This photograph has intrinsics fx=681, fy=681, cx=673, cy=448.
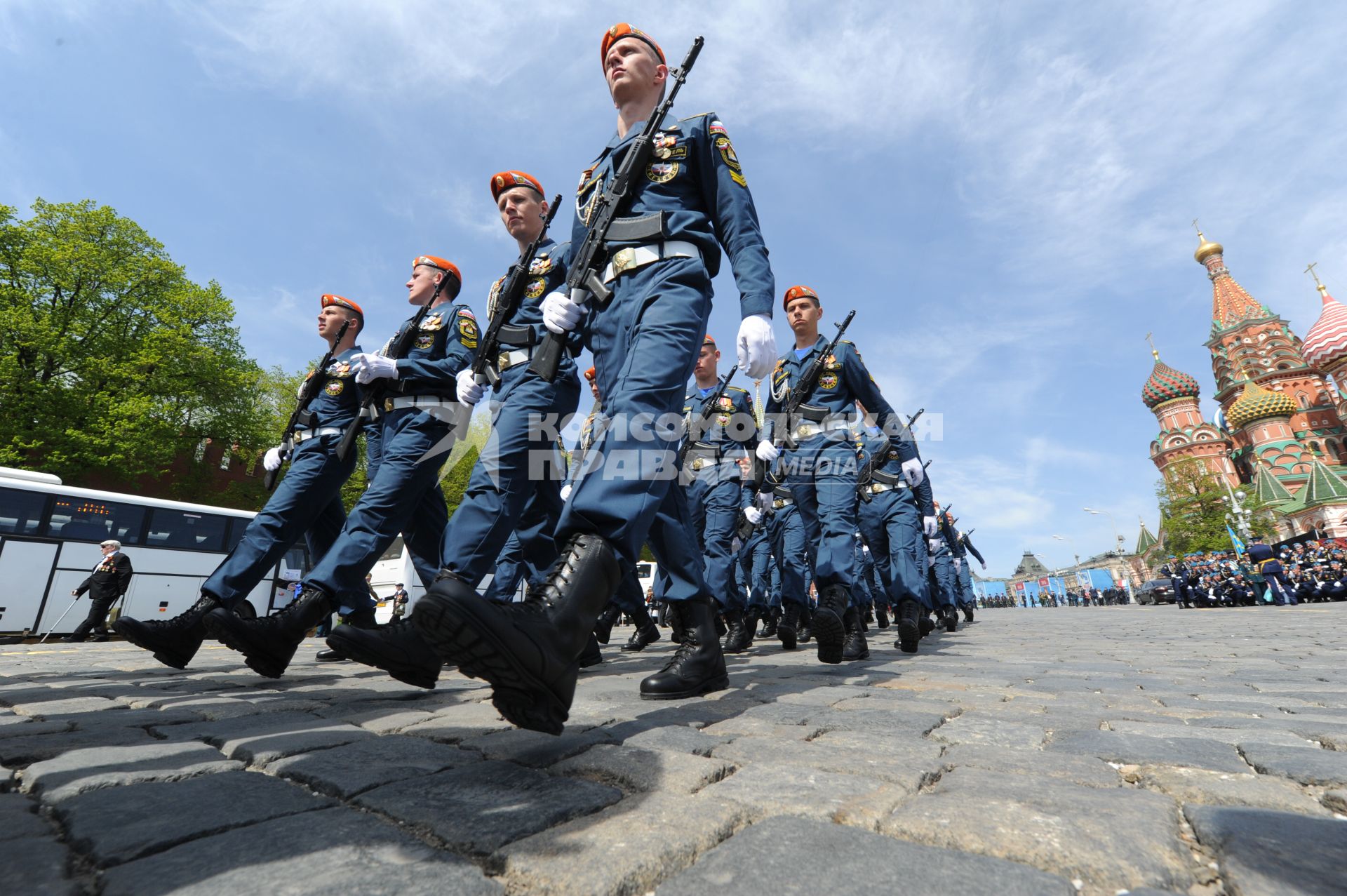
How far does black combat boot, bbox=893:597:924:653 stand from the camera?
5.03 metres

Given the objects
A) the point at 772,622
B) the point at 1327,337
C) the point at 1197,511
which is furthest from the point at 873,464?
the point at 1327,337

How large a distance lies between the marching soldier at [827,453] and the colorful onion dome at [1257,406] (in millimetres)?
68411

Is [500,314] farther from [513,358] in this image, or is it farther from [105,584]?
[105,584]

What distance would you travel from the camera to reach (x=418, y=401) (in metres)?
4.19

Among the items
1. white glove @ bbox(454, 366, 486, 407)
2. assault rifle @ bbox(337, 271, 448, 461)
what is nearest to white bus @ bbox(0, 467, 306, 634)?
assault rifle @ bbox(337, 271, 448, 461)

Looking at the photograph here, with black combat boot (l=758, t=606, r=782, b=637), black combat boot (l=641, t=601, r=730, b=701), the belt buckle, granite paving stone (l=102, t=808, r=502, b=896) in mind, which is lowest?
granite paving stone (l=102, t=808, r=502, b=896)

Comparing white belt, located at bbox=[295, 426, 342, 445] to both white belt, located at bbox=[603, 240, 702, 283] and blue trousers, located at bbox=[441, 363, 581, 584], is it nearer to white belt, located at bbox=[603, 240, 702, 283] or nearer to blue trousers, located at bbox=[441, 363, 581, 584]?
blue trousers, located at bbox=[441, 363, 581, 584]

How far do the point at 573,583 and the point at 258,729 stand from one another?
1.20 m

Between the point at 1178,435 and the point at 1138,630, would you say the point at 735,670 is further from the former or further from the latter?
the point at 1178,435

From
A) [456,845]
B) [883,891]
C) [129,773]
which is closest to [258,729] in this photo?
[129,773]

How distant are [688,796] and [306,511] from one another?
3.64 metres

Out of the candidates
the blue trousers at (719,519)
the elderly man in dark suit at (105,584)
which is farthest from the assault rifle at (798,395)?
the elderly man in dark suit at (105,584)

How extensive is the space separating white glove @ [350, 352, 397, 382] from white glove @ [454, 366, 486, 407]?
0.58m

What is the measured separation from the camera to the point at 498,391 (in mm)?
Answer: 3668
